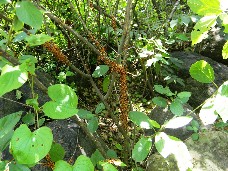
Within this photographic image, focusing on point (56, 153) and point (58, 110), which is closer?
point (58, 110)

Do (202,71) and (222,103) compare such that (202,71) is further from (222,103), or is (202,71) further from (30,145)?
(30,145)

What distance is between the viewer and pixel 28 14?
923mm

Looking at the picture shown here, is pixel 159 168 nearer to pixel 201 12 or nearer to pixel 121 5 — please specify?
pixel 201 12

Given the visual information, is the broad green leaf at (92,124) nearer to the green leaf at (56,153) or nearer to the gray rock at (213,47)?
the green leaf at (56,153)

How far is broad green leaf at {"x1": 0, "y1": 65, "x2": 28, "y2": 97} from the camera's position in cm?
76

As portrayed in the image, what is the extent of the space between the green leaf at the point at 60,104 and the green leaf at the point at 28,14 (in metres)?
0.25

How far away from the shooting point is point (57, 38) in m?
4.44

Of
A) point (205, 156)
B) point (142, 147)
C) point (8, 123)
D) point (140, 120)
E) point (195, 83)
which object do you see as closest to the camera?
point (8, 123)

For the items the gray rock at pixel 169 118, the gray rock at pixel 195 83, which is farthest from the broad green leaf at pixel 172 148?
the gray rock at pixel 195 83

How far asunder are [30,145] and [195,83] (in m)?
3.82

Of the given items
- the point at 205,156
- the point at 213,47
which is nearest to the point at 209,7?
the point at 205,156

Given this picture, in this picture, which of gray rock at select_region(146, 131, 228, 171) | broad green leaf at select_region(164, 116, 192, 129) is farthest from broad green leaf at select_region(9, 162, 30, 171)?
gray rock at select_region(146, 131, 228, 171)

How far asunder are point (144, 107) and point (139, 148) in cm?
317

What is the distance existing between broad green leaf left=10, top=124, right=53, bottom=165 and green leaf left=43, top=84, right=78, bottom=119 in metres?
0.07
